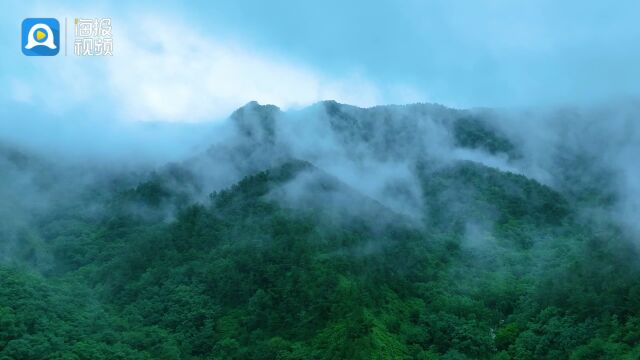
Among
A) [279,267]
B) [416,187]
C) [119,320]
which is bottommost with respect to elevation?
[119,320]

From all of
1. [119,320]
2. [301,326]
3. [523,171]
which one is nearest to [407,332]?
[301,326]

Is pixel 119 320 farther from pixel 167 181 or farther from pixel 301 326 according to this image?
pixel 167 181

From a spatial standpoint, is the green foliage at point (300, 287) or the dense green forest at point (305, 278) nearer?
the green foliage at point (300, 287)

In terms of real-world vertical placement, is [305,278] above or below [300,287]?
above

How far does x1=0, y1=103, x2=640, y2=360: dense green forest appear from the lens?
6812 centimetres

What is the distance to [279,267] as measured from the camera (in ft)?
261

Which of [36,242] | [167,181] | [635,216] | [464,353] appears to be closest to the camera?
[464,353]

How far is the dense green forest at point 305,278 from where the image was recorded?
68125mm

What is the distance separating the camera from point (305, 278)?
76.8 m

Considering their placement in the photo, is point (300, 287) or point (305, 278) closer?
point (300, 287)

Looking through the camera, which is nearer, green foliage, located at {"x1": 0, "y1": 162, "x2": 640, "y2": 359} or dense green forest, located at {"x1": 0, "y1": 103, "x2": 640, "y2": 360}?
green foliage, located at {"x1": 0, "y1": 162, "x2": 640, "y2": 359}

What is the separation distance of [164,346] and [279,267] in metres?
15.9

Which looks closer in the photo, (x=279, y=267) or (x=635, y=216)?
(x=279, y=267)

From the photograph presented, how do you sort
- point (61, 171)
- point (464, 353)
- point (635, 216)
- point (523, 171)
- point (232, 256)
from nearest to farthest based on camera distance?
point (464, 353)
point (232, 256)
point (635, 216)
point (61, 171)
point (523, 171)
